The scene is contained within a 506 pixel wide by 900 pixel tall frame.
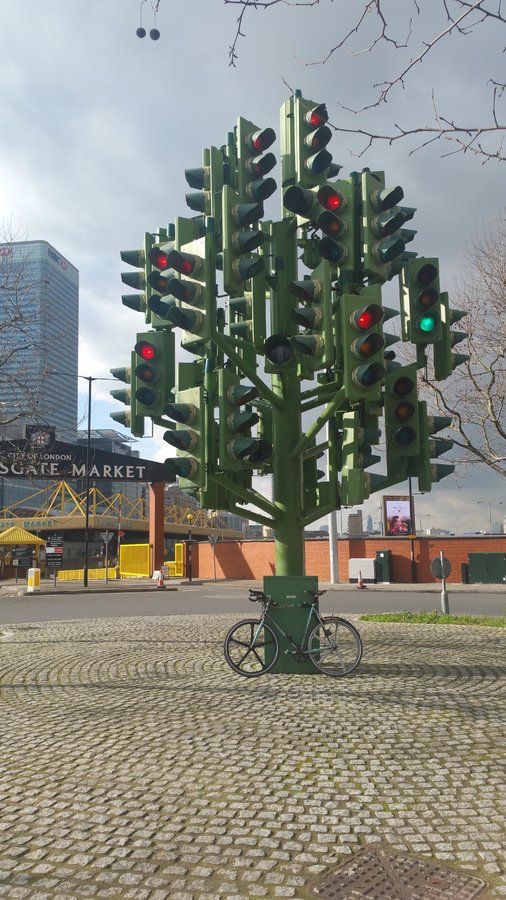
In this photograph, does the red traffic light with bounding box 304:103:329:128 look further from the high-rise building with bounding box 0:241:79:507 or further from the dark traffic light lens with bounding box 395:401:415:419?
the high-rise building with bounding box 0:241:79:507

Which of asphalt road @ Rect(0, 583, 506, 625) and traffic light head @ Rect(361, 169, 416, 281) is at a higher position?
traffic light head @ Rect(361, 169, 416, 281)

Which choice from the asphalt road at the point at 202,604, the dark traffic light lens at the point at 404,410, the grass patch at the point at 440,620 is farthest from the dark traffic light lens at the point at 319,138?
the asphalt road at the point at 202,604

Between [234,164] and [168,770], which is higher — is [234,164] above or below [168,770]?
above

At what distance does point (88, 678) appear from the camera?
8.18m

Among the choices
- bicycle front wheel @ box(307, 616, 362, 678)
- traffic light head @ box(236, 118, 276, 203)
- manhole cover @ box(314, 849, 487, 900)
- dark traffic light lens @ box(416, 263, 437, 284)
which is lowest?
manhole cover @ box(314, 849, 487, 900)

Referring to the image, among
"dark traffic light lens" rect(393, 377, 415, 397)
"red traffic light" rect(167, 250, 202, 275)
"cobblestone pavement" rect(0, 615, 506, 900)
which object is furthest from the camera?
"dark traffic light lens" rect(393, 377, 415, 397)

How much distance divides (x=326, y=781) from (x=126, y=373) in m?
5.58

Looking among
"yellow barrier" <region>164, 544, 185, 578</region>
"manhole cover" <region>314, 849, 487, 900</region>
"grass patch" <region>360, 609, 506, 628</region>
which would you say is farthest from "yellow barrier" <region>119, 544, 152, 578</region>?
"manhole cover" <region>314, 849, 487, 900</region>

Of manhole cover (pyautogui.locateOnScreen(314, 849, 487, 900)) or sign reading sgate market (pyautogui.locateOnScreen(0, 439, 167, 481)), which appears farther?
sign reading sgate market (pyautogui.locateOnScreen(0, 439, 167, 481))

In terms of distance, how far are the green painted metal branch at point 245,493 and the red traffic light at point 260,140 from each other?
12.1 feet

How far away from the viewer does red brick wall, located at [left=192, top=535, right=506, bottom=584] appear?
1316 inches

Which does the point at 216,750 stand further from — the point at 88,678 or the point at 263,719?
the point at 88,678

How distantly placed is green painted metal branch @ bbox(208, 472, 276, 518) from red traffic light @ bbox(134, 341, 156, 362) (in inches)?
57.8

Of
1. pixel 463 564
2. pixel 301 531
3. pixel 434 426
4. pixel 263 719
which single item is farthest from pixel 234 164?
pixel 463 564
